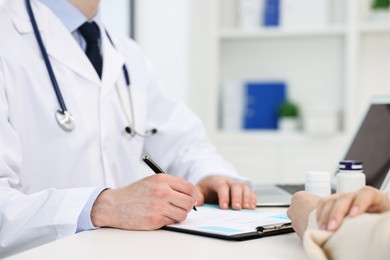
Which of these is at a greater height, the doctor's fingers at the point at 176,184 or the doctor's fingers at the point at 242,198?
the doctor's fingers at the point at 176,184

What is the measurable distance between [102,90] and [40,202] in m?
0.54

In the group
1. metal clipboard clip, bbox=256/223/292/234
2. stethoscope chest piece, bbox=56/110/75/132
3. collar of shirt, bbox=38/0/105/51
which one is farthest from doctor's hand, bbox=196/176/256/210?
collar of shirt, bbox=38/0/105/51

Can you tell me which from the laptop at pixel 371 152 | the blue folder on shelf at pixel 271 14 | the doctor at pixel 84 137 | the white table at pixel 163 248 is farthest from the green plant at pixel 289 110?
the white table at pixel 163 248

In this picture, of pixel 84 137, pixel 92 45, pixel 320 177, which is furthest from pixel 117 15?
pixel 320 177

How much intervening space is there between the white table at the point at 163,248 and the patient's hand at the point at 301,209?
0.03m

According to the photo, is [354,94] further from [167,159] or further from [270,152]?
[167,159]

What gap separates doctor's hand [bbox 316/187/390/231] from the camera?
2.37 ft

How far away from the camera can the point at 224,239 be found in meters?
0.90

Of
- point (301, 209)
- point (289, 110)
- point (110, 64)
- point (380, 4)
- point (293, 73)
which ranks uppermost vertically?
point (380, 4)

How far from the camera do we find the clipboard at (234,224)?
0.93m

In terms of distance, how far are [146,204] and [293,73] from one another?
2.41 meters

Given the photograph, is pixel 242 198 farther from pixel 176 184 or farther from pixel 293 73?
pixel 293 73

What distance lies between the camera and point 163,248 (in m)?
0.86

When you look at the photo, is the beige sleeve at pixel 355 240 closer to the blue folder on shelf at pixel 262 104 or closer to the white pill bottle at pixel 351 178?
the white pill bottle at pixel 351 178
